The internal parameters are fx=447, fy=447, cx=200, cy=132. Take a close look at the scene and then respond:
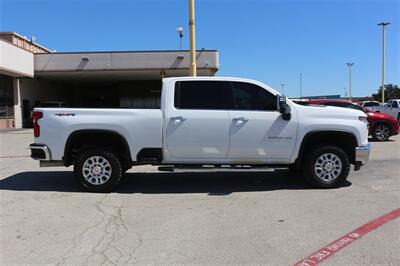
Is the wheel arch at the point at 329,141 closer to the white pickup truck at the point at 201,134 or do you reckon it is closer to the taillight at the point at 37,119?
the white pickup truck at the point at 201,134

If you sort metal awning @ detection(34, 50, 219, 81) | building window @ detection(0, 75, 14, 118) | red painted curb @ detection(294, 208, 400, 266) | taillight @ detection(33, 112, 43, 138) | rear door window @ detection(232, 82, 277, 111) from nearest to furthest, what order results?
red painted curb @ detection(294, 208, 400, 266)
taillight @ detection(33, 112, 43, 138)
rear door window @ detection(232, 82, 277, 111)
building window @ detection(0, 75, 14, 118)
metal awning @ detection(34, 50, 219, 81)

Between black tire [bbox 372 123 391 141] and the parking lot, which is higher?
black tire [bbox 372 123 391 141]

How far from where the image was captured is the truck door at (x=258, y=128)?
307 inches

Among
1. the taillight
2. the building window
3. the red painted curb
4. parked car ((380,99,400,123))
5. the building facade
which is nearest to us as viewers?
the red painted curb

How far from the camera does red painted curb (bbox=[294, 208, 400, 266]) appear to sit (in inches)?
180

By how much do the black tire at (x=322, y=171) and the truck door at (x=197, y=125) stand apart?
5.04 feet

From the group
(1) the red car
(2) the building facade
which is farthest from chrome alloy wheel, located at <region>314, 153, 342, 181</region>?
(2) the building facade

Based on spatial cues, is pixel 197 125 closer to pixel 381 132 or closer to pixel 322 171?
pixel 322 171

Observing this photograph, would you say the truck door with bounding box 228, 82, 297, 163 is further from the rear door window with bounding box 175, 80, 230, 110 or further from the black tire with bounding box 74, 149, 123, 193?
the black tire with bounding box 74, 149, 123, 193

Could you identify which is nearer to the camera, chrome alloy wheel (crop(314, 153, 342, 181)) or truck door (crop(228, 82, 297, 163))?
truck door (crop(228, 82, 297, 163))

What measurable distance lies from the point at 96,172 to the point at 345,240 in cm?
443

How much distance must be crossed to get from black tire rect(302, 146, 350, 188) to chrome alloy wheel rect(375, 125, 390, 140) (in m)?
10.2

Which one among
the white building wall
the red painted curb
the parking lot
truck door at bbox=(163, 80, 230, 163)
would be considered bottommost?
the red painted curb

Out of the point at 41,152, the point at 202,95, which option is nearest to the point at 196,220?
the point at 202,95
